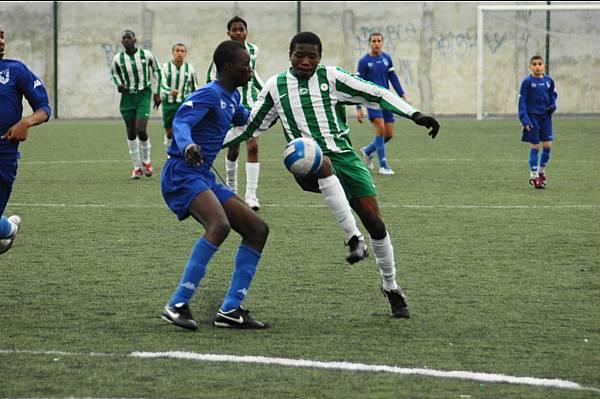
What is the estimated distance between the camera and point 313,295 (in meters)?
7.75

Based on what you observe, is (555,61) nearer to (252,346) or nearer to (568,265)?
(568,265)

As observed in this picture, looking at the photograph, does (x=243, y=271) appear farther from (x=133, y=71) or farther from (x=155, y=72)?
(x=155, y=72)

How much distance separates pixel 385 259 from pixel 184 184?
134cm

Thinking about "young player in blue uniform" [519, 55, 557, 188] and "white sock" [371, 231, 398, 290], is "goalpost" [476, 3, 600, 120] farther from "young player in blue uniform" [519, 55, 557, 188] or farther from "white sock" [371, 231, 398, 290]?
"white sock" [371, 231, 398, 290]

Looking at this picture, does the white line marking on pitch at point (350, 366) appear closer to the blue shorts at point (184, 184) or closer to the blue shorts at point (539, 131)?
the blue shorts at point (184, 184)

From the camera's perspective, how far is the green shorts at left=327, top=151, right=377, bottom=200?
716 cm

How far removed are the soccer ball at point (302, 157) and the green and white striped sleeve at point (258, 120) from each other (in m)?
0.70

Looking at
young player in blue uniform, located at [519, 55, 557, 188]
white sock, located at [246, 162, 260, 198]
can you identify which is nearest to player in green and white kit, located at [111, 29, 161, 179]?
white sock, located at [246, 162, 260, 198]

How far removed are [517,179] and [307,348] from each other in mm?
10473

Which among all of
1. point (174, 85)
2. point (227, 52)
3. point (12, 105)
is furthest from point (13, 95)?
point (174, 85)

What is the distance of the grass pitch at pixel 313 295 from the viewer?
552 cm

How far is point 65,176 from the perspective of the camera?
16766 mm

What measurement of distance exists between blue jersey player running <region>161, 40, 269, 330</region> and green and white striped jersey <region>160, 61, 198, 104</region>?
40.5 feet

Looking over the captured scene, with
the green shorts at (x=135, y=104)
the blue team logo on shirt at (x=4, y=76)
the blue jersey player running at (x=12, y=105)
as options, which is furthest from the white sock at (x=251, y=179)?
the blue team logo on shirt at (x=4, y=76)
